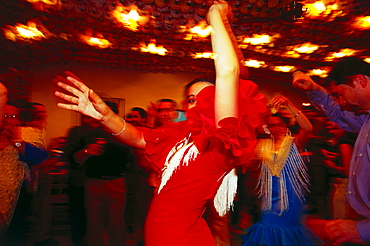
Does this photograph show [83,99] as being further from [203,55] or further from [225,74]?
[203,55]

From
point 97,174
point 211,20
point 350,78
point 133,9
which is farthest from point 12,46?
point 350,78

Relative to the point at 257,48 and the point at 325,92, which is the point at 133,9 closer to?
the point at 257,48

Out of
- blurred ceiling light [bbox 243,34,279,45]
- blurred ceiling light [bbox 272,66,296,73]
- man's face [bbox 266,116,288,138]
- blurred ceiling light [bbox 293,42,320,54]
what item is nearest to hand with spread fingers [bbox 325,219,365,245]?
man's face [bbox 266,116,288,138]


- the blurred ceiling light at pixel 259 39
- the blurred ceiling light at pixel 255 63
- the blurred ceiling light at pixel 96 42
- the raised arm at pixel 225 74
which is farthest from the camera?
the blurred ceiling light at pixel 255 63

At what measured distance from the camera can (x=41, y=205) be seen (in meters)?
2.51

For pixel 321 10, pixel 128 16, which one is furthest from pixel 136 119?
pixel 321 10

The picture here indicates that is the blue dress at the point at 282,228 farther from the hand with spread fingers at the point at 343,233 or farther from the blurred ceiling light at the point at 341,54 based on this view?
the blurred ceiling light at the point at 341,54

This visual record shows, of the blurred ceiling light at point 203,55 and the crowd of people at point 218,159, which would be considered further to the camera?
the blurred ceiling light at point 203,55

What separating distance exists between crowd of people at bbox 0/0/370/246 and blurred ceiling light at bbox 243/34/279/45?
4.46 ft

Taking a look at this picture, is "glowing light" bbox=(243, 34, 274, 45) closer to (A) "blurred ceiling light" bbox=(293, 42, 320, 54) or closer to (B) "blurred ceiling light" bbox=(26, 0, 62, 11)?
(A) "blurred ceiling light" bbox=(293, 42, 320, 54)

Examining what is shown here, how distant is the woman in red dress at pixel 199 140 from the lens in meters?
0.63

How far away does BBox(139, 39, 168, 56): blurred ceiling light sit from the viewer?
327 cm

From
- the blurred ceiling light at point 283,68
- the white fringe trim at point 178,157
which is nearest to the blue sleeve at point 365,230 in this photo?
the white fringe trim at point 178,157

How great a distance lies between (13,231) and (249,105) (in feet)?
5.83
